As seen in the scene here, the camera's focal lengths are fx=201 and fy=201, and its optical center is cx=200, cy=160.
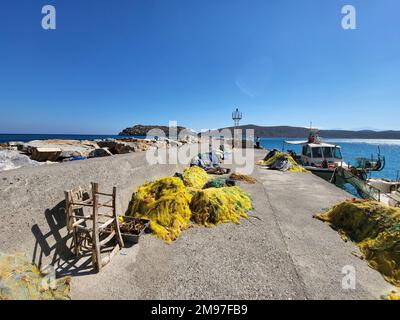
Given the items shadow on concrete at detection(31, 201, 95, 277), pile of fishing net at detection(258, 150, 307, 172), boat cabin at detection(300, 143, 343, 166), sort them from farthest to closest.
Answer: boat cabin at detection(300, 143, 343, 166)
pile of fishing net at detection(258, 150, 307, 172)
shadow on concrete at detection(31, 201, 95, 277)

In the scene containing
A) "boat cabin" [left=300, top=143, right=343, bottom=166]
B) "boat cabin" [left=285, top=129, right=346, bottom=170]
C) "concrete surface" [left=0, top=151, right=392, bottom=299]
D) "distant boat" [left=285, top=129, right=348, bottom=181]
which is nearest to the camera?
"concrete surface" [left=0, top=151, right=392, bottom=299]

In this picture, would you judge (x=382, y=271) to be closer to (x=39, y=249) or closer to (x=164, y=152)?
(x=39, y=249)

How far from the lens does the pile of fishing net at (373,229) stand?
14.6 feet

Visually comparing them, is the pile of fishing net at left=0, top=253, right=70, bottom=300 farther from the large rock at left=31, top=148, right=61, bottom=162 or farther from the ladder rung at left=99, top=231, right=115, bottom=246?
the large rock at left=31, top=148, right=61, bottom=162

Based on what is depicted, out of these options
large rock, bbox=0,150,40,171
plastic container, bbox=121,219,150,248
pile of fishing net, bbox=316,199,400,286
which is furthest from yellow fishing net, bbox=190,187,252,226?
large rock, bbox=0,150,40,171

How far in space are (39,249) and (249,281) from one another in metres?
4.17

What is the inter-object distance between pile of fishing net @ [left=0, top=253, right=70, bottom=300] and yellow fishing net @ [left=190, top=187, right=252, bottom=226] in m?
3.93

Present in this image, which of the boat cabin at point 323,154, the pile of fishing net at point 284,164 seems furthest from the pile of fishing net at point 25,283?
the boat cabin at point 323,154

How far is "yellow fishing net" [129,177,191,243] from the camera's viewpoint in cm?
596

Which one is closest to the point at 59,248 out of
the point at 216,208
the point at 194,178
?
the point at 216,208

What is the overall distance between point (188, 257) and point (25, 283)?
9.82 feet

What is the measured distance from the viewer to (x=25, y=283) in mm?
3166

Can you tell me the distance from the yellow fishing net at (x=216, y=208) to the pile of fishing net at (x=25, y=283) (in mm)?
3926
